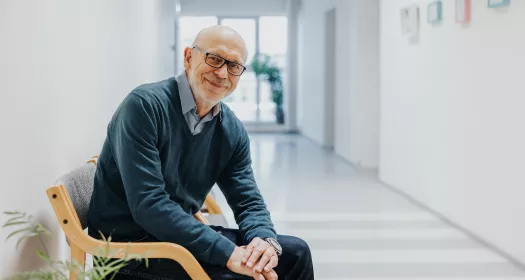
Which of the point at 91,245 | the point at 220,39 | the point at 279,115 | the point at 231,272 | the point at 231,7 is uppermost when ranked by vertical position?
the point at 231,7

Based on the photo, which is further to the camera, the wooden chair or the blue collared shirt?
the blue collared shirt

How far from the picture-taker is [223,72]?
2221 millimetres

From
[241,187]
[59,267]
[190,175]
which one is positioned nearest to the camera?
[59,267]

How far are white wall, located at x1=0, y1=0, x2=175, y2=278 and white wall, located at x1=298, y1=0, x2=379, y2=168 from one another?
526 centimetres

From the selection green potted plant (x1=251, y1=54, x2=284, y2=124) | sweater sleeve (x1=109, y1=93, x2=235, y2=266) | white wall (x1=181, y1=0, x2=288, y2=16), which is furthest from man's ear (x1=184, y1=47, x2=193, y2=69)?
green potted plant (x1=251, y1=54, x2=284, y2=124)

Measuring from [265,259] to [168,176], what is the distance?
1.35 feet

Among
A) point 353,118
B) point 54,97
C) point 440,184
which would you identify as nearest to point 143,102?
point 54,97

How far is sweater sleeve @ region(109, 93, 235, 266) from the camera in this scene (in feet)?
6.81

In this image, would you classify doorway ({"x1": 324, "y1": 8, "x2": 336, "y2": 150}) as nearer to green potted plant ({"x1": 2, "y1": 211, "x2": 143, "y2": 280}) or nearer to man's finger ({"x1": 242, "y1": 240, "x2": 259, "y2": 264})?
man's finger ({"x1": 242, "y1": 240, "x2": 259, "y2": 264})

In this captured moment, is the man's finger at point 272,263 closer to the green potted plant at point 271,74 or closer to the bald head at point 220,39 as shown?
the bald head at point 220,39

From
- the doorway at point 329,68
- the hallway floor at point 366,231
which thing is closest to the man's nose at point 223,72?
the hallway floor at point 366,231

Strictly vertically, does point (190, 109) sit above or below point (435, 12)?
below

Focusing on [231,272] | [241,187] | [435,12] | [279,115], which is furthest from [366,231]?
[279,115]

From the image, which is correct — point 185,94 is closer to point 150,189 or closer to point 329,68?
point 150,189
